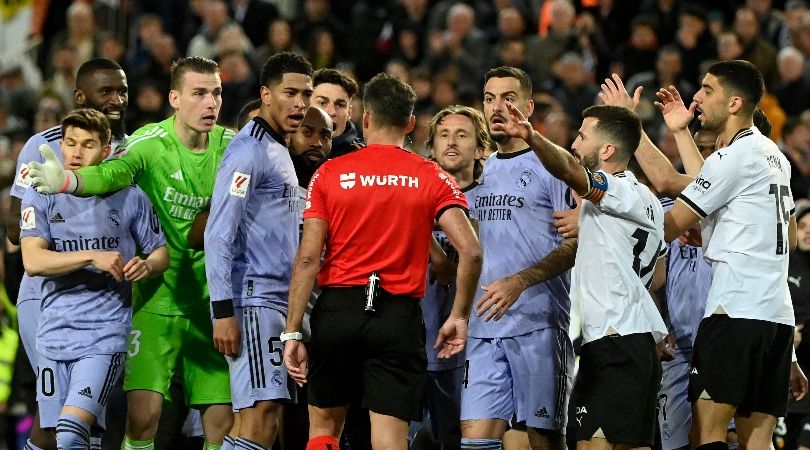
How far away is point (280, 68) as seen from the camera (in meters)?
7.93

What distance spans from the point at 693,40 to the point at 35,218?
940 cm

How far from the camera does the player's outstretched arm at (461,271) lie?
7.05m

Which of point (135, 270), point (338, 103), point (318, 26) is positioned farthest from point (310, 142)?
point (318, 26)

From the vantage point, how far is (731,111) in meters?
7.65

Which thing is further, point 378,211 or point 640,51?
point 640,51

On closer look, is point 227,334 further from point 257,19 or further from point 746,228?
point 257,19

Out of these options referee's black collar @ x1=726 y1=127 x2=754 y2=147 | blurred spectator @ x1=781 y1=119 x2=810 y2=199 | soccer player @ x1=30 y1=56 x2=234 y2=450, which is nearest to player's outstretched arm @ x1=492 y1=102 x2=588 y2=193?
referee's black collar @ x1=726 y1=127 x2=754 y2=147

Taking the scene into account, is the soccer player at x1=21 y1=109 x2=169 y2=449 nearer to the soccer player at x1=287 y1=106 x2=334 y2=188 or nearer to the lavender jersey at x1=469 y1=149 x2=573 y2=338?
the soccer player at x1=287 y1=106 x2=334 y2=188

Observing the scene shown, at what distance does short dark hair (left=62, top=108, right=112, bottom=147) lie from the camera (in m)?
7.90

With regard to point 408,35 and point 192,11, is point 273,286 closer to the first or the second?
point 408,35

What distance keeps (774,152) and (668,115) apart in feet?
2.40

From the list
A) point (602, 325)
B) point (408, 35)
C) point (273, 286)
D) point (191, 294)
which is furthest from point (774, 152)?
point (408, 35)

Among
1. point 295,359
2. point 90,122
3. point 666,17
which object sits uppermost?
point 666,17

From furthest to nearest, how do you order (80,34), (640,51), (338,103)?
(80,34) → (640,51) → (338,103)
